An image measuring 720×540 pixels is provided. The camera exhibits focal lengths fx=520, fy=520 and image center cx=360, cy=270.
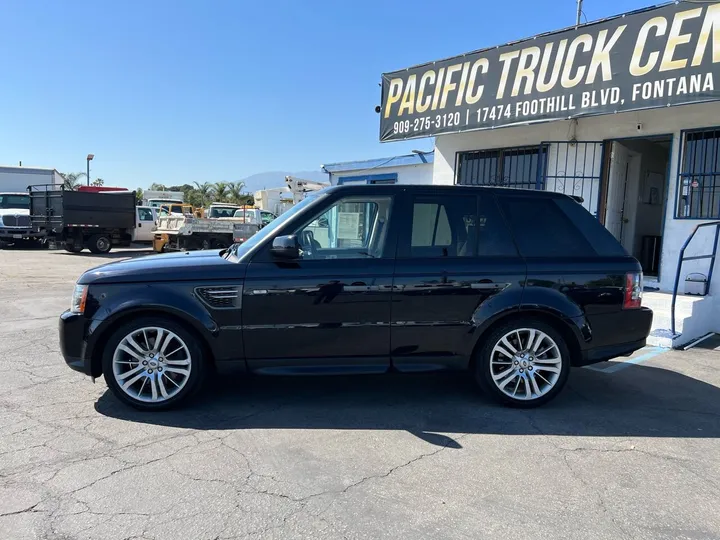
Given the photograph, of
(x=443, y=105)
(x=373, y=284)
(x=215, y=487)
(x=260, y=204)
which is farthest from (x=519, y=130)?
(x=260, y=204)

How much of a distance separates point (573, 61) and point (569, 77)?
233 mm

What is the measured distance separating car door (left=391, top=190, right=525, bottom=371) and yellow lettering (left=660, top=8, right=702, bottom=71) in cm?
446

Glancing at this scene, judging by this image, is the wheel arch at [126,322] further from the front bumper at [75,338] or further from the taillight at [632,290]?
the taillight at [632,290]

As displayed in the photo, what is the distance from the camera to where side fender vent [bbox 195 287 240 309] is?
411cm

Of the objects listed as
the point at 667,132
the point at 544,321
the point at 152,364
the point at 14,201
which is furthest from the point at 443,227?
the point at 14,201

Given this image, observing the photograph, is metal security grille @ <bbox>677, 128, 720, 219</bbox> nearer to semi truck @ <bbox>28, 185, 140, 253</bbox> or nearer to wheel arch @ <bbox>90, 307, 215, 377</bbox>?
wheel arch @ <bbox>90, 307, 215, 377</bbox>

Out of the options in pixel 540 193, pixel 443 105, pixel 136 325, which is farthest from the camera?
pixel 443 105

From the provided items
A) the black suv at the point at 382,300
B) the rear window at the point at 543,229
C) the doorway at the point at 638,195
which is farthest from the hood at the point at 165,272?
the doorway at the point at 638,195

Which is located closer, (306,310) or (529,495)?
(529,495)

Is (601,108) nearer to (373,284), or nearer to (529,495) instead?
(373,284)

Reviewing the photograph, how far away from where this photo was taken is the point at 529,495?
3.10 meters

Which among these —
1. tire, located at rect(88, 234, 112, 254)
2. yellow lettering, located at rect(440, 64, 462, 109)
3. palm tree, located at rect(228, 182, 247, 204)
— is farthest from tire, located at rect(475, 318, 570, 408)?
palm tree, located at rect(228, 182, 247, 204)

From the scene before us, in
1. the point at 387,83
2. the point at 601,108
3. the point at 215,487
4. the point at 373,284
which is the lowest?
the point at 215,487

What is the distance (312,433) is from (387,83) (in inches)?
330
